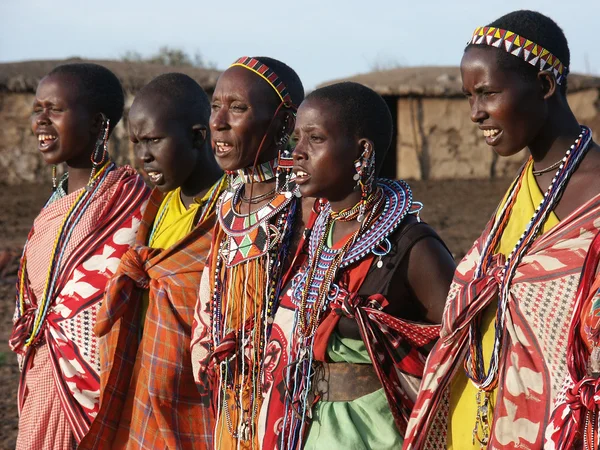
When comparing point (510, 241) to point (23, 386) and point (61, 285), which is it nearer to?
point (61, 285)

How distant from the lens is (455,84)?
17141 mm

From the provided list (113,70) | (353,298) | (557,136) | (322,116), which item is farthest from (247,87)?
(113,70)

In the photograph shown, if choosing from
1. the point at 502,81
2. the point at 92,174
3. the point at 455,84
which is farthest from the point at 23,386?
the point at 455,84

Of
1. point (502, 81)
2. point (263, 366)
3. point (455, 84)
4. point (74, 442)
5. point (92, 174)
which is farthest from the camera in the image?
point (455, 84)

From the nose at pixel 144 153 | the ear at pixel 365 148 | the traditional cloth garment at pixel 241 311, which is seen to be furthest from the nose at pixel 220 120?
the ear at pixel 365 148

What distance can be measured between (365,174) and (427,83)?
46.6ft

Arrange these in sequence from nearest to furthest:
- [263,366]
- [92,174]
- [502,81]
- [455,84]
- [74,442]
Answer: [502,81], [263,366], [74,442], [92,174], [455,84]

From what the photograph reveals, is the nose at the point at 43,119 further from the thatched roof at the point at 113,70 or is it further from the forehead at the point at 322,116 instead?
the thatched roof at the point at 113,70

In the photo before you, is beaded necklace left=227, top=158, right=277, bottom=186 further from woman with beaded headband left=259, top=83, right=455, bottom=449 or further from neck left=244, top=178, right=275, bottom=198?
woman with beaded headband left=259, top=83, right=455, bottom=449

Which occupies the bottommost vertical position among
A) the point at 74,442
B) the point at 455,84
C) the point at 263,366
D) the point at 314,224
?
the point at 74,442

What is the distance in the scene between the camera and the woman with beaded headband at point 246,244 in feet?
12.7

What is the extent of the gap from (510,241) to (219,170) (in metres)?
1.90

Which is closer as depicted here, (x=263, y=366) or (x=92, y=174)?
(x=263, y=366)

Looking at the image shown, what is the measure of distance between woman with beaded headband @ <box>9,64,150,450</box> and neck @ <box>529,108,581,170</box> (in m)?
2.33
